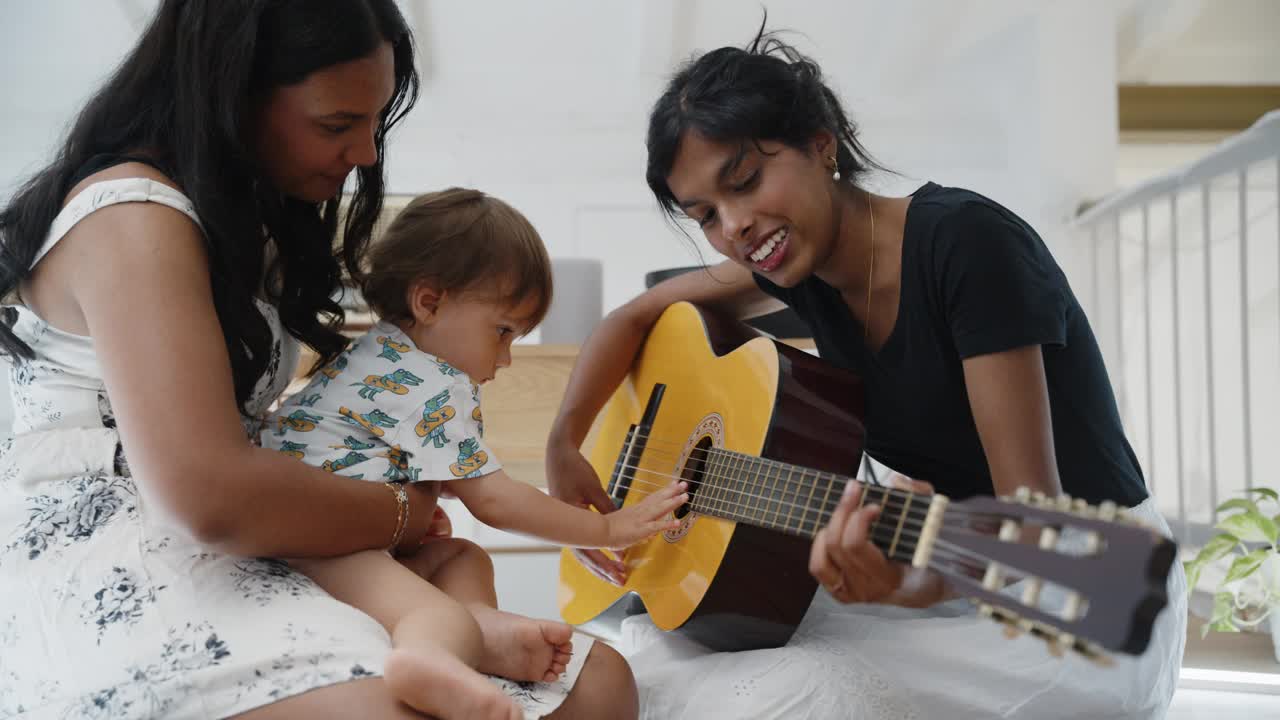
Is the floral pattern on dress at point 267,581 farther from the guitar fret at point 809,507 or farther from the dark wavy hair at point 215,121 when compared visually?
the guitar fret at point 809,507

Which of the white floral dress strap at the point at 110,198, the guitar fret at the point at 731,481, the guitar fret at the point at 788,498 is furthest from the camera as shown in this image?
the guitar fret at the point at 731,481

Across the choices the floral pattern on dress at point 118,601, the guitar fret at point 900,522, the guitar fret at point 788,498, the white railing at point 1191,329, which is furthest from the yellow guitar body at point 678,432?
the white railing at point 1191,329

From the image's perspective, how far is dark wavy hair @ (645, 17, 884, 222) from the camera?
3.48 ft

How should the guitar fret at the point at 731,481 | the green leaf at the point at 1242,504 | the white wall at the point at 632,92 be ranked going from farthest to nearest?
the white wall at the point at 632,92, the green leaf at the point at 1242,504, the guitar fret at the point at 731,481

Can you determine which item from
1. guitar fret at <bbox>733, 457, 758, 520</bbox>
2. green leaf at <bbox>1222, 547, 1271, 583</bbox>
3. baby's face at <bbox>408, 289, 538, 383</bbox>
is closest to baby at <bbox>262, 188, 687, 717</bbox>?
baby's face at <bbox>408, 289, 538, 383</bbox>

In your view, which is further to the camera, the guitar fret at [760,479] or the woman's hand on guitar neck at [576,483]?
the woman's hand on guitar neck at [576,483]

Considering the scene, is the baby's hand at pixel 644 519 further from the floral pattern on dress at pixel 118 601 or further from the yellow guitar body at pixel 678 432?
the floral pattern on dress at pixel 118 601

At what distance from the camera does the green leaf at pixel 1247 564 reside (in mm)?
1921

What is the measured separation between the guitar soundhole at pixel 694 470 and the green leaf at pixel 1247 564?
1.45 meters

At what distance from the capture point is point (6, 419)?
3.50 m

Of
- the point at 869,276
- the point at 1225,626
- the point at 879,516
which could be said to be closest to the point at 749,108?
the point at 869,276

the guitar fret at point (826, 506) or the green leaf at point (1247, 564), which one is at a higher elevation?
the guitar fret at point (826, 506)

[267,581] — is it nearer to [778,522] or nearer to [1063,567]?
[778,522]

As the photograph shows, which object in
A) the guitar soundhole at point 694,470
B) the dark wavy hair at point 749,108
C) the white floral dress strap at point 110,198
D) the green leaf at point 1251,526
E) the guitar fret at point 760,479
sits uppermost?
the dark wavy hair at point 749,108
